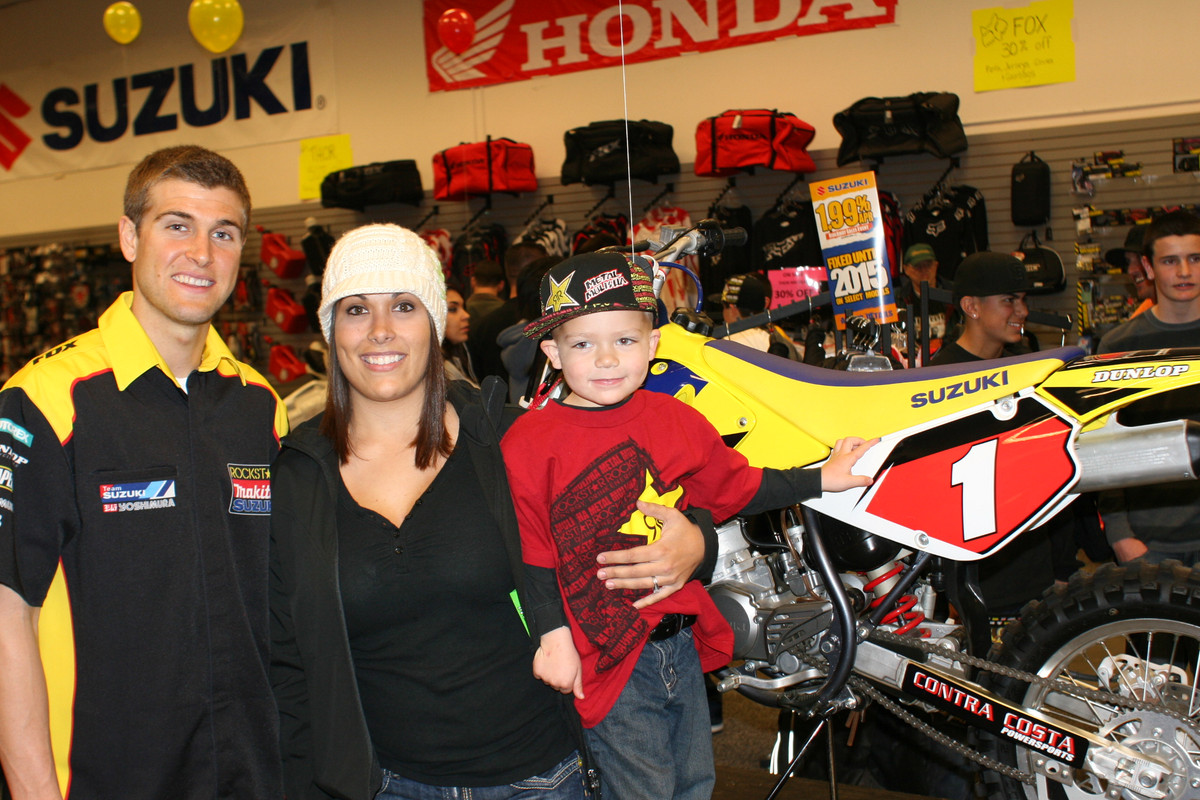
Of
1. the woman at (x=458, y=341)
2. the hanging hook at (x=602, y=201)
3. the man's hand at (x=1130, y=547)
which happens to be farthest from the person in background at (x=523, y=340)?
the hanging hook at (x=602, y=201)

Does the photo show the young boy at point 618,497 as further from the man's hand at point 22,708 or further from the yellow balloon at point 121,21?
the yellow balloon at point 121,21

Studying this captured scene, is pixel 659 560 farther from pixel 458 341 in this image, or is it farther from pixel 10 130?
pixel 10 130

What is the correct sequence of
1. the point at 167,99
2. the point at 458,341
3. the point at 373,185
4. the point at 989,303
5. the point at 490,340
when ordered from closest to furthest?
the point at 989,303
the point at 490,340
the point at 458,341
the point at 373,185
the point at 167,99

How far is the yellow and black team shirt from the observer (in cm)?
142

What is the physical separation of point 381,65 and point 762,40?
3.71 m

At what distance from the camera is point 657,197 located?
7.76 m

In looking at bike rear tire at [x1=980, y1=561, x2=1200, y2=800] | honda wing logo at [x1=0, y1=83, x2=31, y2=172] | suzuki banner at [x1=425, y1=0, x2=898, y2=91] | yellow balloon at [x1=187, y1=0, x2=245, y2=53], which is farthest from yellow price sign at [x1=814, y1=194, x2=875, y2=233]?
honda wing logo at [x1=0, y1=83, x2=31, y2=172]

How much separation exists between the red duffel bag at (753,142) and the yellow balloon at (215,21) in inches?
159

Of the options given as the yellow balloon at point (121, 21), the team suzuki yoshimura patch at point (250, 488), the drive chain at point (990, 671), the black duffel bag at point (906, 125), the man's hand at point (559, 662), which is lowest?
the drive chain at point (990, 671)

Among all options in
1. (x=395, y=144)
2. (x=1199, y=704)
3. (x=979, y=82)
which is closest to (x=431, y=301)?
(x=1199, y=704)

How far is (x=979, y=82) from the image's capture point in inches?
265

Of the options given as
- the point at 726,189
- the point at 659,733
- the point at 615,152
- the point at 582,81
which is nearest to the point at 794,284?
the point at 659,733

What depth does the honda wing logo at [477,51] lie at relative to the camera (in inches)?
327

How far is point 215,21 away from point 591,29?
10.3ft
